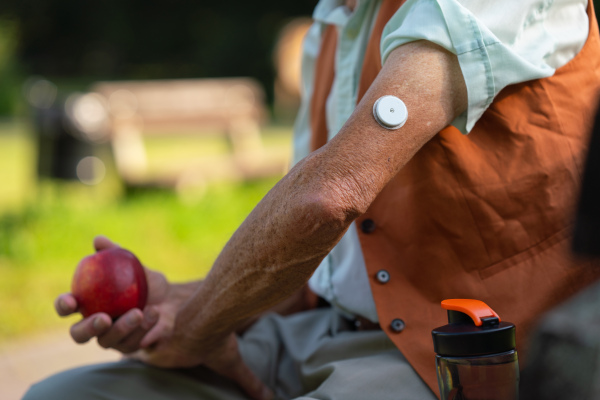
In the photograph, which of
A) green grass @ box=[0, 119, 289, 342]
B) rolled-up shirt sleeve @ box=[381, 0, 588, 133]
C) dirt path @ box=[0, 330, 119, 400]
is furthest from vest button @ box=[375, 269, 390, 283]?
green grass @ box=[0, 119, 289, 342]

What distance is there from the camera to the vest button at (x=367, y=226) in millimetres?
1377

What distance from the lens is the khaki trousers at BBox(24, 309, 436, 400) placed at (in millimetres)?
1284

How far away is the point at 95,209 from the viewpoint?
5922mm

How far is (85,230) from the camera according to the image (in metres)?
5.21

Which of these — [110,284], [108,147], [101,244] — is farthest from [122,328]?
[108,147]

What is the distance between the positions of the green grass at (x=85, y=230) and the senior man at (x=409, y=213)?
80.4 inches

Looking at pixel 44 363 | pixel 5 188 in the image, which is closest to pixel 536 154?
pixel 44 363

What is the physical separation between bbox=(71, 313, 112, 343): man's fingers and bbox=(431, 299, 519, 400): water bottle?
2.59 feet

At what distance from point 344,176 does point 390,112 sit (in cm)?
14

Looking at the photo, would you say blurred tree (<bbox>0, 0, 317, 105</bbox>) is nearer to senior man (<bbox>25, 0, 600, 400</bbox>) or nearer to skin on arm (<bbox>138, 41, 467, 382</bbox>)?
senior man (<bbox>25, 0, 600, 400</bbox>)

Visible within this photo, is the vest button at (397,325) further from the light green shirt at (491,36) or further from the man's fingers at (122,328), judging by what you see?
the man's fingers at (122,328)

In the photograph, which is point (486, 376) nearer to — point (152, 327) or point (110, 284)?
point (152, 327)

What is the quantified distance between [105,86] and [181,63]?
52.1 ft

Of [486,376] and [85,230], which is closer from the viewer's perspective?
[486,376]
